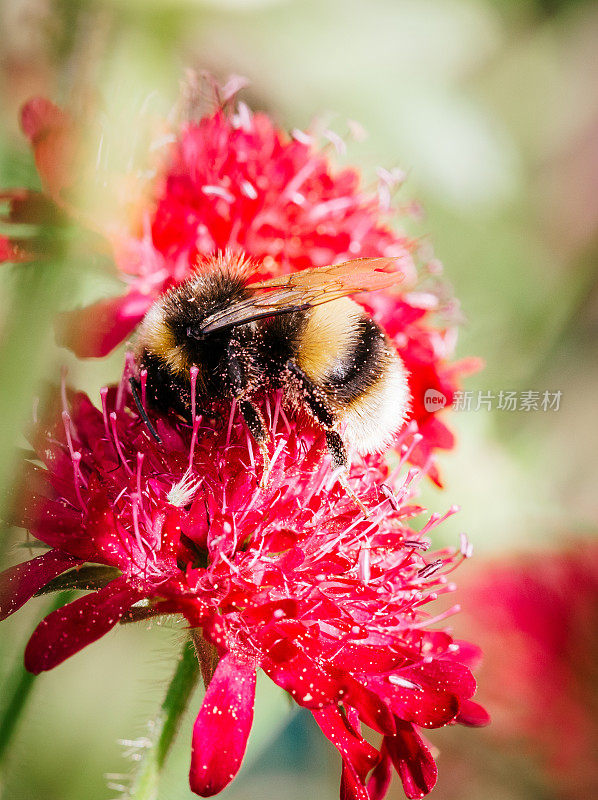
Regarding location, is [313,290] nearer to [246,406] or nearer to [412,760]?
[246,406]

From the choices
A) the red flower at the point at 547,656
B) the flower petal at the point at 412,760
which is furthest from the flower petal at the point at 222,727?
the red flower at the point at 547,656

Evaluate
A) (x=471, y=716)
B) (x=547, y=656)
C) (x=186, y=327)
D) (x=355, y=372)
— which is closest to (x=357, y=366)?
(x=355, y=372)

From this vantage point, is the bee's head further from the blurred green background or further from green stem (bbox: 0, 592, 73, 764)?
green stem (bbox: 0, 592, 73, 764)

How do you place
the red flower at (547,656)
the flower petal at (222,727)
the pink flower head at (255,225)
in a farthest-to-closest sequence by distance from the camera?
the red flower at (547,656) < the pink flower head at (255,225) < the flower petal at (222,727)

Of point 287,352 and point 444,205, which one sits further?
point 444,205

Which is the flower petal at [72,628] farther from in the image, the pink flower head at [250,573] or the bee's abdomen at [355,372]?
the bee's abdomen at [355,372]

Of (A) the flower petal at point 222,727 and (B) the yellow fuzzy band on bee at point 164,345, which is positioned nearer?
(A) the flower petal at point 222,727

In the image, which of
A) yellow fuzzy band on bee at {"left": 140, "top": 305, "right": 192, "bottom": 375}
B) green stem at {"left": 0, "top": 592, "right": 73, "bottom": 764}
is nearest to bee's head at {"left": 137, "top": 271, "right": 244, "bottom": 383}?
yellow fuzzy band on bee at {"left": 140, "top": 305, "right": 192, "bottom": 375}
